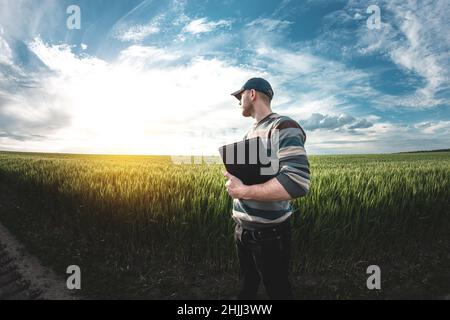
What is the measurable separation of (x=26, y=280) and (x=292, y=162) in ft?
13.8

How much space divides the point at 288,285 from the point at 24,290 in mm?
3562

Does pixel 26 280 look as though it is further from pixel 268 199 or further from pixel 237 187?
pixel 268 199

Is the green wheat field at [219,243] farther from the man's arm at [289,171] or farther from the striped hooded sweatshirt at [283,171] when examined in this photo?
the man's arm at [289,171]

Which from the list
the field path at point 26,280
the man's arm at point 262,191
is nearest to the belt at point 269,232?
the man's arm at point 262,191

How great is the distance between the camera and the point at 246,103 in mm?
2691

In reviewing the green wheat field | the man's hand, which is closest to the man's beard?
the man's hand

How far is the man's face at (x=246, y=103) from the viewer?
105 inches

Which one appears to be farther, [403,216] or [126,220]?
[403,216]

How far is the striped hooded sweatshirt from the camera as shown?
2248mm

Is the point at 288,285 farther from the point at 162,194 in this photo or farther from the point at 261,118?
the point at 162,194

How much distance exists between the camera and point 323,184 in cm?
563

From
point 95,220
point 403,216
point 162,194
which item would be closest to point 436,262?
point 403,216

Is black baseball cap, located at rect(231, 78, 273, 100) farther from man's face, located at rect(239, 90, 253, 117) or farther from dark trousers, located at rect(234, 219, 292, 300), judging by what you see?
dark trousers, located at rect(234, 219, 292, 300)

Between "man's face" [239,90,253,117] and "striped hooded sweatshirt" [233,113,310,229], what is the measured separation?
15cm
